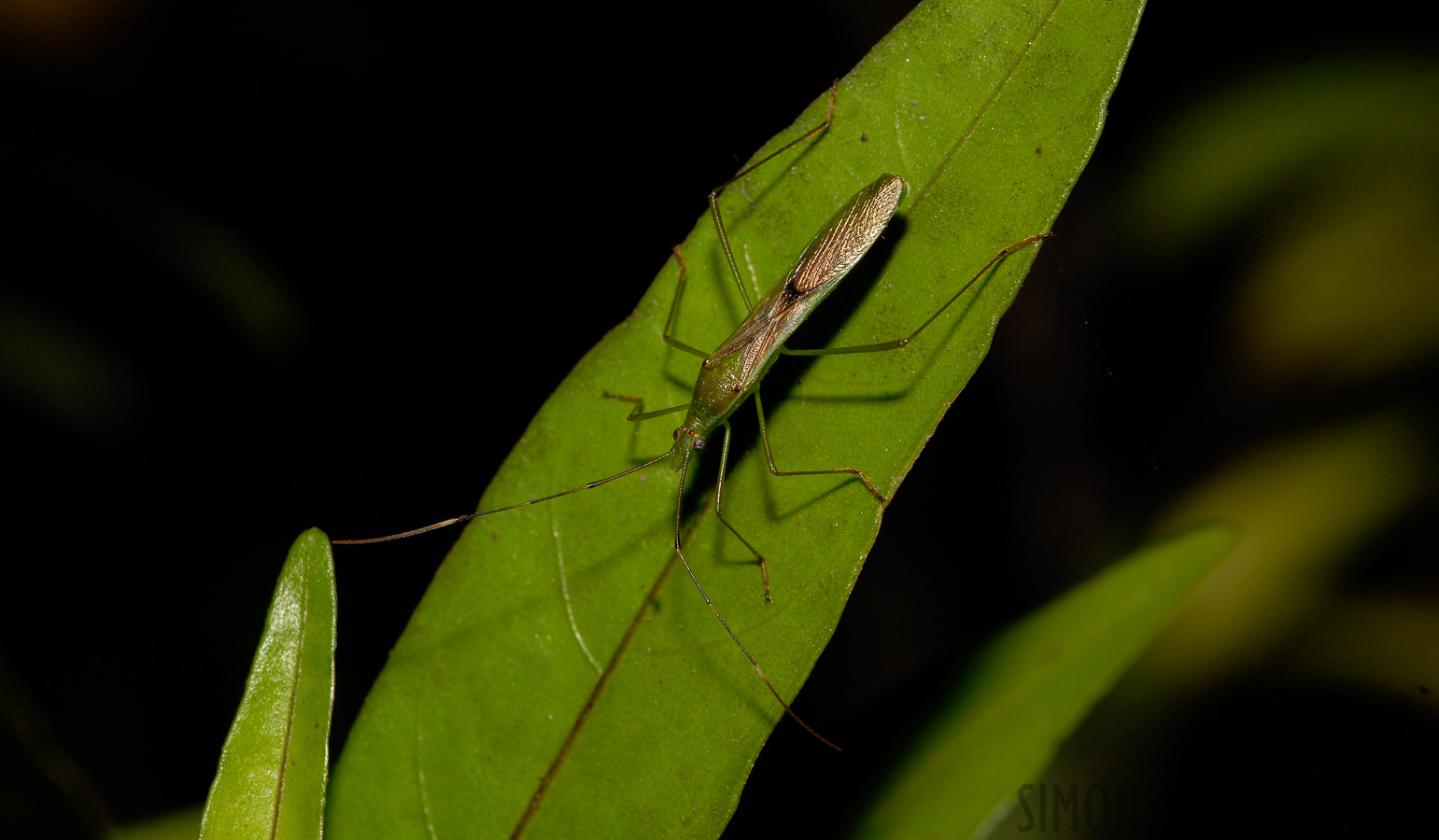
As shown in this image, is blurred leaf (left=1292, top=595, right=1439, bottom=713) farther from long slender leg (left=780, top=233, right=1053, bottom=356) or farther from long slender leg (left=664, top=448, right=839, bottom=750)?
long slender leg (left=664, top=448, right=839, bottom=750)

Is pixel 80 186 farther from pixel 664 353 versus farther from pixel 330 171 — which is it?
pixel 664 353

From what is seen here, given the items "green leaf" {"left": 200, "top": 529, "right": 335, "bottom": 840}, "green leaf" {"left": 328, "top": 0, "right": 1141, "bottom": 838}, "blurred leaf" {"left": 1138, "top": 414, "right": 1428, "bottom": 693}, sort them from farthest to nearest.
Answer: "blurred leaf" {"left": 1138, "top": 414, "right": 1428, "bottom": 693} < "green leaf" {"left": 328, "top": 0, "right": 1141, "bottom": 838} < "green leaf" {"left": 200, "top": 529, "right": 335, "bottom": 840}

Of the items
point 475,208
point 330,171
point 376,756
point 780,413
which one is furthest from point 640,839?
point 330,171

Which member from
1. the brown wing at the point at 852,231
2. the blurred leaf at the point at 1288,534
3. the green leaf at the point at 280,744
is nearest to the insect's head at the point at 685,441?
the brown wing at the point at 852,231

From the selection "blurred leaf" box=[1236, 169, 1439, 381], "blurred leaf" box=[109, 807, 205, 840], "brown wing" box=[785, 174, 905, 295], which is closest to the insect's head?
"brown wing" box=[785, 174, 905, 295]

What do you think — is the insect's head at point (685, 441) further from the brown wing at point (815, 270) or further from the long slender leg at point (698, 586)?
the brown wing at point (815, 270)
